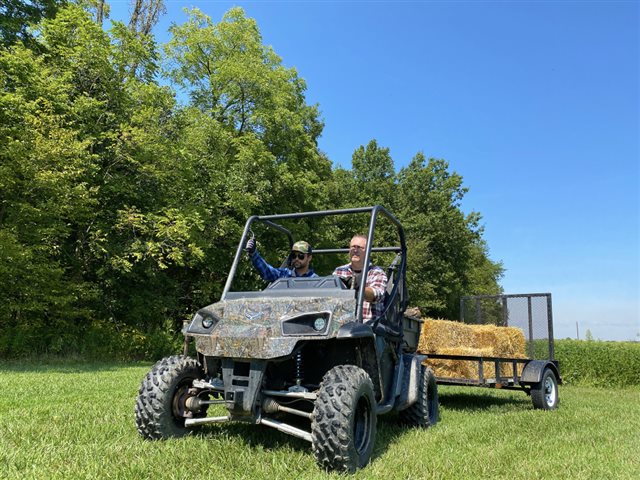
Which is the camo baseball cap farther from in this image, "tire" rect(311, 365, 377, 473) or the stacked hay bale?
the stacked hay bale

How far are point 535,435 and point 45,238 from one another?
1285cm

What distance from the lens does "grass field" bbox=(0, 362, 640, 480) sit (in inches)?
136

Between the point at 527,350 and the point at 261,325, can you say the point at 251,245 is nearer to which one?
the point at 261,325

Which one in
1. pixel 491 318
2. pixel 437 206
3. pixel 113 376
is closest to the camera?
pixel 113 376

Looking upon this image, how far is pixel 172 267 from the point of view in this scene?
21281mm

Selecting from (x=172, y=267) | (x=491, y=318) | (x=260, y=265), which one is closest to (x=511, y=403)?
(x=491, y=318)

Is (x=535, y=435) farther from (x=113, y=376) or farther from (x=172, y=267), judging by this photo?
(x=172, y=267)

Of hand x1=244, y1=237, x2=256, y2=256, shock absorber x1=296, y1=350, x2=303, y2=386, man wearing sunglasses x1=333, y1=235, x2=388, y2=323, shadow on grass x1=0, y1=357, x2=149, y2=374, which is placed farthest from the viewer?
shadow on grass x1=0, y1=357, x2=149, y2=374

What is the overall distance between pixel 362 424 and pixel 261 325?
3.50 feet

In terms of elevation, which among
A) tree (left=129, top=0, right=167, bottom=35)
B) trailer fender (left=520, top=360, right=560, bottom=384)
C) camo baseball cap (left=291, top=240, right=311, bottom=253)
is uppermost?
tree (left=129, top=0, right=167, bottom=35)

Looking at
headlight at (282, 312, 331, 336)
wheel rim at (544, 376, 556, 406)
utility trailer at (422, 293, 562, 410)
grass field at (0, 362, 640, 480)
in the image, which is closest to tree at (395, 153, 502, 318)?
utility trailer at (422, 293, 562, 410)

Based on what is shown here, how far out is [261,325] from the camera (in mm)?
3938

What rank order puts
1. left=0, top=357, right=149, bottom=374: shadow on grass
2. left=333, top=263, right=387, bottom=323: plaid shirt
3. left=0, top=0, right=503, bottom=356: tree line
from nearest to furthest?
1. left=333, top=263, right=387, bottom=323: plaid shirt
2. left=0, top=357, right=149, bottom=374: shadow on grass
3. left=0, top=0, right=503, bottom=356: tree line

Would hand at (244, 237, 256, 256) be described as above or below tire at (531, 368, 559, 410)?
above
